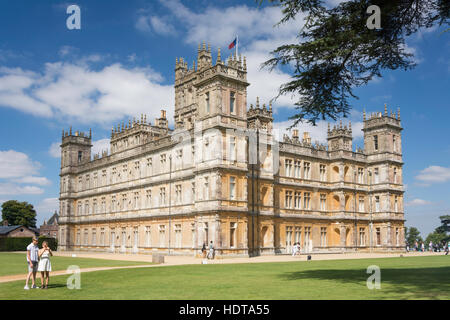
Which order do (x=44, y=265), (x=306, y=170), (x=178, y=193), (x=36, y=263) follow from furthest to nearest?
(x=306, y=170)
(x=178, y=193)
(x=36, y=263)
(x=44, y=265)

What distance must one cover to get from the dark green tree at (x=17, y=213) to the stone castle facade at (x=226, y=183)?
109ft

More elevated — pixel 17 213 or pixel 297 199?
pixel 297 199

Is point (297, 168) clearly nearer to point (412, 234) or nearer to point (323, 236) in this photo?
point (323, 236)

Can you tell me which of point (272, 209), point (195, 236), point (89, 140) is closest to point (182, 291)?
point (195, 236)

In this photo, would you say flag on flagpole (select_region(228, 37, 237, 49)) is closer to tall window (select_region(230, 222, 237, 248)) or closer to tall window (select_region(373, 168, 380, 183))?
tall window (select_region(230, 222, 237, 248))

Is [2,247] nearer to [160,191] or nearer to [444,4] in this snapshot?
[160,191]

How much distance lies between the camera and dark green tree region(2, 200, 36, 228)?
90.6 metres

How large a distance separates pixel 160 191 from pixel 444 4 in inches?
1349

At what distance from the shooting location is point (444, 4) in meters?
15.0

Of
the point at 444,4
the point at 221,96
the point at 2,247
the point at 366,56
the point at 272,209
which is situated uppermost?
the point at 221,96

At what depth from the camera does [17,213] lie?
3575 inches

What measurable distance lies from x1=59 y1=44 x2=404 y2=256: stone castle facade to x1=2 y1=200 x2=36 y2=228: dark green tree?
109 feet

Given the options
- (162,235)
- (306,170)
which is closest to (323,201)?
(306,170)

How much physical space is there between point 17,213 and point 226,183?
67.9 metres
